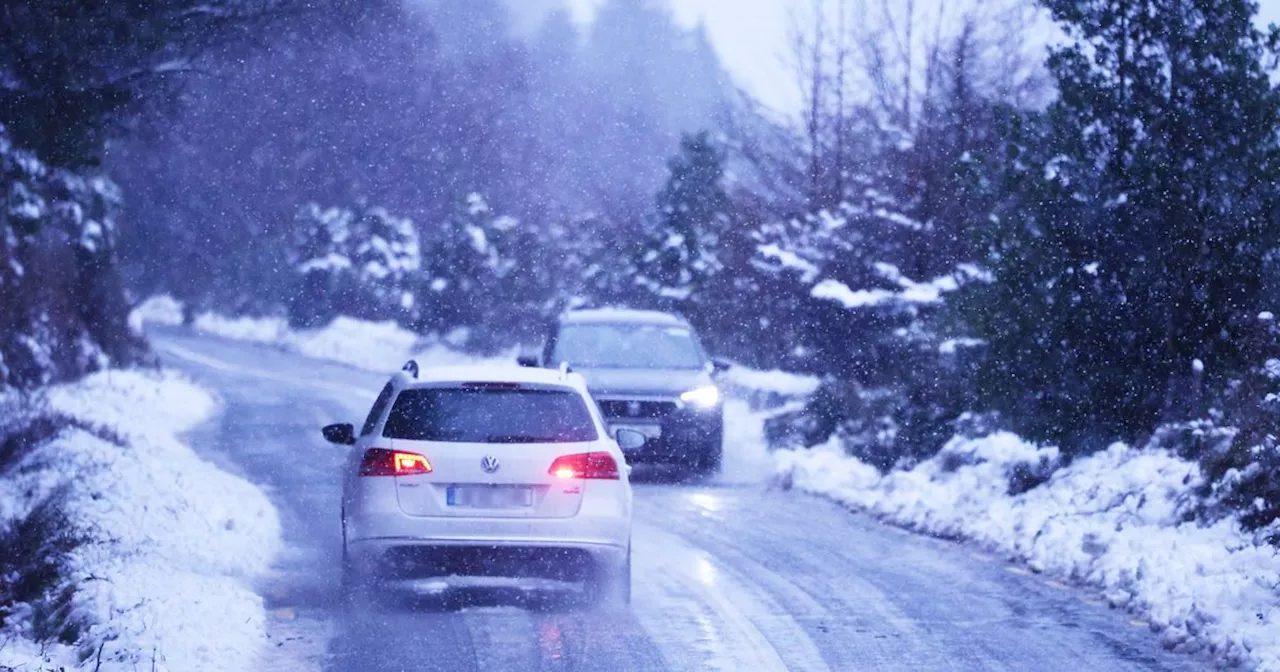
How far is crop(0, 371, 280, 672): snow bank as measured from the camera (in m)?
8.48

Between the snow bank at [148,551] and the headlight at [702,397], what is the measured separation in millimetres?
4851

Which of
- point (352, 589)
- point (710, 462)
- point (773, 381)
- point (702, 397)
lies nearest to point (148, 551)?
point (352, 589)

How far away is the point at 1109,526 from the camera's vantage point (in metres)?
12.9

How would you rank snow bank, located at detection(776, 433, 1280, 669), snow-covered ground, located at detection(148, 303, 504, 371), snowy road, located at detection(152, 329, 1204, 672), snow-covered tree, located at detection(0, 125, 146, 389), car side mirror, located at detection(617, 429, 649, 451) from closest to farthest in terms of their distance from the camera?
snowy road, located at detection(152, 329, 1204, 672)
snow bank, located at detection(776, 433, 1280, 669)
car side mirror, located at detection(617, 429, 649, 451)
snow-covered tree, located at detection(0, 125, 146, 389)
snow-covered ground, located at detection(148, 303, 504, 371)

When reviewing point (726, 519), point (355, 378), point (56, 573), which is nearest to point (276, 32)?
point (726, 519)

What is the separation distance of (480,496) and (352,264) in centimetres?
4439

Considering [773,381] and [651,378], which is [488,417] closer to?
[651,378]

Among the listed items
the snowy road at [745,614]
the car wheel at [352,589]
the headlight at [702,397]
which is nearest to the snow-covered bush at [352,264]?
the headlight at [702,397]

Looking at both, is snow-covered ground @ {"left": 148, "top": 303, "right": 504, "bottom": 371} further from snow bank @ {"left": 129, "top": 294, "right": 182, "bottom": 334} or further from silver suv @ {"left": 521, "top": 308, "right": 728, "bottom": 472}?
silver suv @ {"left": 521, "top": 308, "right": 728, "bottom": 472}

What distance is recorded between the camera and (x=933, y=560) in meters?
12.9

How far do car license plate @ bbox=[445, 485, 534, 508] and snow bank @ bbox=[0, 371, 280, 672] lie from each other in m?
1.31

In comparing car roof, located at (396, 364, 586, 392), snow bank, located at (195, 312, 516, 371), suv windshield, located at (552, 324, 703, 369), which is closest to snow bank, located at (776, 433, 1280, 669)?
suv windshield, located at (552, 324, 703, 369)

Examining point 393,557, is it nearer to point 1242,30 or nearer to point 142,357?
point 1242,30

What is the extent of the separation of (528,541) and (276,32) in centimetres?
969
